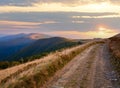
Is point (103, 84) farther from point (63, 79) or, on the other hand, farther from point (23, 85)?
point (23, 85)

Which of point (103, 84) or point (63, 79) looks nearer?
point (103, 84)

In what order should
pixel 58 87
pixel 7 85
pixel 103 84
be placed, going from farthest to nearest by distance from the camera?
1. pixel 103 84
2. pixel 58 87
3. pixel 7 85

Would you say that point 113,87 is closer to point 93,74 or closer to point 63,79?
point 63,79

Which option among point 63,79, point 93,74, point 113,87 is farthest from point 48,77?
point 113,87

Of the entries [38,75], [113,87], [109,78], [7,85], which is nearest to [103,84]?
[113,87]

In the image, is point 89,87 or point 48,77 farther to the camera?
point 48,77

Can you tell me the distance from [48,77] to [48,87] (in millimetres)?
4101

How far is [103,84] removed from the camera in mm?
21547

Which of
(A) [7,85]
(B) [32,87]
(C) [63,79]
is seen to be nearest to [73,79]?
(C) [63,79]

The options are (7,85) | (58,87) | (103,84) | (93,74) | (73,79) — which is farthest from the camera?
(93,74)

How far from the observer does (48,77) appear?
24438 millimetres

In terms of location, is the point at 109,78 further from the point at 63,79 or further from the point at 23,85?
the point at 23,85

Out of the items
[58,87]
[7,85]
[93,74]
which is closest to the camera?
[7,85]

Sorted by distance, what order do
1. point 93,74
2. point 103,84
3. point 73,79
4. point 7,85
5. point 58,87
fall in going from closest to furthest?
point 7,85, point 58,87, point 103,84, point 73,79, point 93,74
